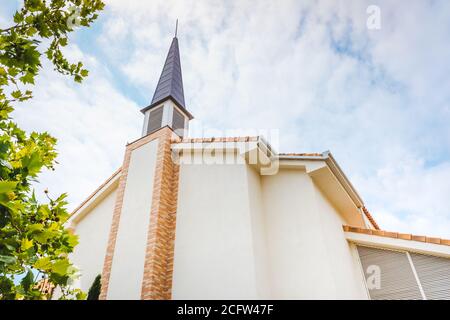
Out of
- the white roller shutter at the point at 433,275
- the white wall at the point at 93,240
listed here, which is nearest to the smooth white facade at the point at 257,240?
the white roller shutter at the point at 433,275

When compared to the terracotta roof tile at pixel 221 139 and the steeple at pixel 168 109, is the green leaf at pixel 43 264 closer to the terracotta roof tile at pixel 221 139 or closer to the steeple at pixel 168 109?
the terracotta roof tile at pixel 221 139

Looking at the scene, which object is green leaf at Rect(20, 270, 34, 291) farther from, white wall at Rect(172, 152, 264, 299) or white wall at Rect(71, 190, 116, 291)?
white wall at Rect(71, 190, 116, 291)

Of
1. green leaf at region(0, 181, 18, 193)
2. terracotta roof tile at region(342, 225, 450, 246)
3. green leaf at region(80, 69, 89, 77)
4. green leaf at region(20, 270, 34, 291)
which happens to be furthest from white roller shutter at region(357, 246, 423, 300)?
green leaf at region(0, 181, 18, 193)

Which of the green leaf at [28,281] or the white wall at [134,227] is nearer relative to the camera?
the green leaf at [28,281]

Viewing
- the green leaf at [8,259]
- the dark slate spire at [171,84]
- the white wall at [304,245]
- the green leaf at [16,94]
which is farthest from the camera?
the dark slate spire at [171,84]

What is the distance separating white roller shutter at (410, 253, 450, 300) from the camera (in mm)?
7668

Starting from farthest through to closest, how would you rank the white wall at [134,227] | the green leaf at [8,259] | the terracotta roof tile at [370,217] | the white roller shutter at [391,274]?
the terracotta roof tile at [370,217] → the white wall at [134,227] → the white roller shutter at [391,274] → the green leaf at [8,259]

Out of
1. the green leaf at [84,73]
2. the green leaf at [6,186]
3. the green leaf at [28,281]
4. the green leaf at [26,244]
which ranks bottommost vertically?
the green leaf at [28,281]

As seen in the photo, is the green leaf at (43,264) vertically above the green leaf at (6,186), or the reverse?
the green leaf at (6,186)

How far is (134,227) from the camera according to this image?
938 centimetres

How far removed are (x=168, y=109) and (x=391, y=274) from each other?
9.45 metres

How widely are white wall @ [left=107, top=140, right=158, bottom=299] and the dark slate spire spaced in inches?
95.0

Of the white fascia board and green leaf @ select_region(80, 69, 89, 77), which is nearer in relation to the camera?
green leaf @ select_region(80, 69, 89, 77)

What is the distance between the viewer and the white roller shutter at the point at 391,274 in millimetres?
8133
